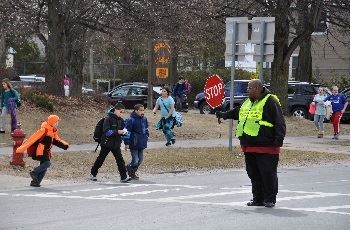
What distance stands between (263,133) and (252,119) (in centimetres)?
23

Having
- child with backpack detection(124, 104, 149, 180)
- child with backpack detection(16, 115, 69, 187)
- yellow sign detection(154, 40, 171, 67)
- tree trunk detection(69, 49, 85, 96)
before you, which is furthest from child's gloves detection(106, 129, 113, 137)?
tree trunk detection(69, 49, 85, 96)

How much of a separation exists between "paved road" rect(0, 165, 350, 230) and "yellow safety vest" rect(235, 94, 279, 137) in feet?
3.32

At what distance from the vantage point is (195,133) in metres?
26.2

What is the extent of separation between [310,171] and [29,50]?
4425 centimetres

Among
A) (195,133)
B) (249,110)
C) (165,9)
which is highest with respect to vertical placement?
(165,9)

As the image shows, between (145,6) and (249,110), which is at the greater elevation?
(145,6)

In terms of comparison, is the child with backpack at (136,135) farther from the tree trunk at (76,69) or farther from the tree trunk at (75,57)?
the tree trunk at (76,69)

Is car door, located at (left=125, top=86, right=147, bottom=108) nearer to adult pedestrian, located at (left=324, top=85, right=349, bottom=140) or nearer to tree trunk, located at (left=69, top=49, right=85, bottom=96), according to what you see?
tree trunk, located at (left=69, top=49, right=85, bottom=96)

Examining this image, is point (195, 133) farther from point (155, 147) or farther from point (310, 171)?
point (310, 171)

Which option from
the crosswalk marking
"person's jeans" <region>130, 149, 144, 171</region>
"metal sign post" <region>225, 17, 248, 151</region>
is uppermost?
"metal sign post" <region>225, 17, 248, 151</region>

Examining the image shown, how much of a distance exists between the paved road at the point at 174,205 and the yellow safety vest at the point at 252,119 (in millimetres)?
1013

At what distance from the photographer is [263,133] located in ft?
36.2

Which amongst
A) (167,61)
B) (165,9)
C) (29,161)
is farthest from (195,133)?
(29,161)

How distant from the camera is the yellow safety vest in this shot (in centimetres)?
1107
